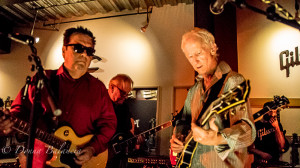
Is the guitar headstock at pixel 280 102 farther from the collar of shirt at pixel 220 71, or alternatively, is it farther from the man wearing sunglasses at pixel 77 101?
the man wearing sunglasses at pixel 77 101

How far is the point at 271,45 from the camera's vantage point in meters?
5.61

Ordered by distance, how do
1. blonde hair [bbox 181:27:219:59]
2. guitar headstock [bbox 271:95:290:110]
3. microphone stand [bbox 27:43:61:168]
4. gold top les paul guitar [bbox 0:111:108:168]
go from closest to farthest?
microphone stand [bbox 27:43:61:168]
blonde hair [bbox 181:27:219:59]
gold top les paul guitar [bbox 0:111:108:168]
guitar headstock [bbox 271:95:290:110]

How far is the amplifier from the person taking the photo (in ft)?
14.0

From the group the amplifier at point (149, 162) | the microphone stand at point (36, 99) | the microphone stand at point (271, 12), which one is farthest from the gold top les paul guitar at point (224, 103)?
the amplifier at point (149, 162)

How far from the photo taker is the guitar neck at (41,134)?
2129mm

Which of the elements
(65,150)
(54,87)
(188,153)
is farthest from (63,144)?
(188,153)

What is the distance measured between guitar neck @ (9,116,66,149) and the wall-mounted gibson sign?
5270 millimetres

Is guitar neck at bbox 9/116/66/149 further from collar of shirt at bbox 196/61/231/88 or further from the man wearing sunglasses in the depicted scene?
collar of shirt at bbox 196/61/231/88

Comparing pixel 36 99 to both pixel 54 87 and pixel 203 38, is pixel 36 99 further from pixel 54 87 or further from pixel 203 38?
pixel 203 38

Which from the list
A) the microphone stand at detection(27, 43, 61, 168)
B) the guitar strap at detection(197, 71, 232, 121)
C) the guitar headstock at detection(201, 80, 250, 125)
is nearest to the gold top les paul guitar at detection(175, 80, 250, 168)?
the guitar headstock at detection(201, 80, 250, 125)

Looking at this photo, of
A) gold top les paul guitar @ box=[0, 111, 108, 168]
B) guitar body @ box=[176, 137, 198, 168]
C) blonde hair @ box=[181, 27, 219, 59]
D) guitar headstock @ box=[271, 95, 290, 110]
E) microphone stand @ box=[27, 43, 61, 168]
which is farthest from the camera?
guitar headstock @ box=[271, 95, 290, 110]

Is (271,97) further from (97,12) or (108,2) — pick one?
(97,12)

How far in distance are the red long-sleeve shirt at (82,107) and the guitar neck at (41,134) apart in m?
0.11

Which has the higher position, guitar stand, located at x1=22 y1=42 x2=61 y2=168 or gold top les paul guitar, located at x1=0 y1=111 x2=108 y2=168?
guitar stand, located at x1=22 y1=42 x2=61 y2=168
